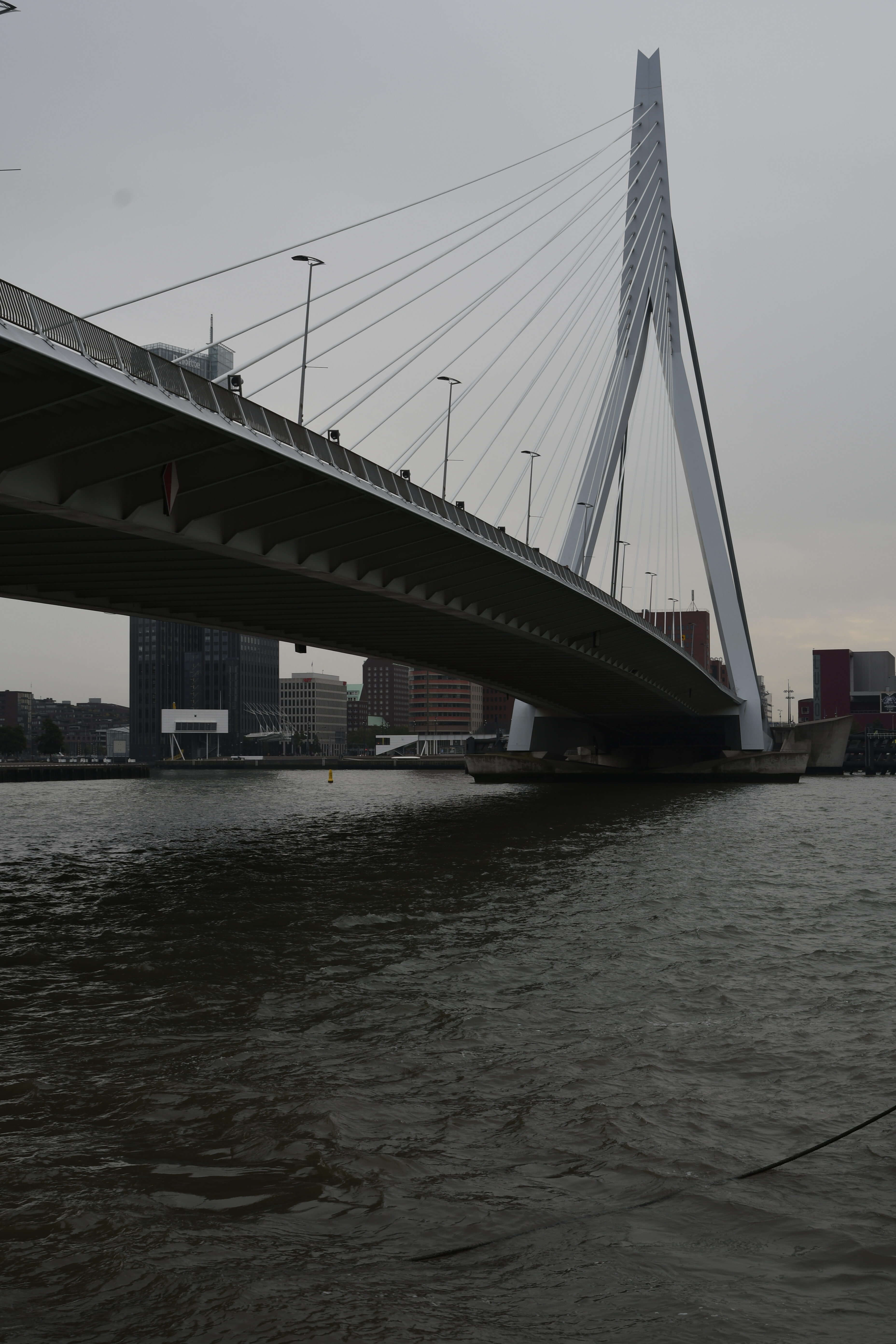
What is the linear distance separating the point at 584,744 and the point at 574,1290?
67305mm

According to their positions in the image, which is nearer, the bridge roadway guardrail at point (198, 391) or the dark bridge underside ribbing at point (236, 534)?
the bridge roadway guardrail at point (198, 391)

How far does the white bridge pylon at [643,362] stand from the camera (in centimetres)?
4709

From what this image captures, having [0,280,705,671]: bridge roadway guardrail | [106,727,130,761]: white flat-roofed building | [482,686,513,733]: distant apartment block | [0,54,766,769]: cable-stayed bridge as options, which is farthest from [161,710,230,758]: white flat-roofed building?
[0,280,705,671]: bridge roadway guardrail

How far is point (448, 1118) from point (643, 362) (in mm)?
47844

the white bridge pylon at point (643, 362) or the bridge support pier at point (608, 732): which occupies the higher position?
the white bridge pylon at point (643, 362)

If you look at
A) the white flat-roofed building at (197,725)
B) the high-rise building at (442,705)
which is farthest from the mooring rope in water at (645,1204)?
the high-rise building at (442,705)

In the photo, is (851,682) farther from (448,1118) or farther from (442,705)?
(448,1118)

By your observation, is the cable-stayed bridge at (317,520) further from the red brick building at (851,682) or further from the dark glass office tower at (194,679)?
the dark glass office tower at (194,679)

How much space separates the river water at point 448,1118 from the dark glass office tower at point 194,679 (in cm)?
16158

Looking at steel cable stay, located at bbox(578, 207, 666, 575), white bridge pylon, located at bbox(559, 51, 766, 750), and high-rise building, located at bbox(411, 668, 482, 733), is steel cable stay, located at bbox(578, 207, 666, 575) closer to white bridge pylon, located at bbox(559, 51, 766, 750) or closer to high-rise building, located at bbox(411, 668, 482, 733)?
white bridge pylon, located at bbox(559, 51, 766, 750)

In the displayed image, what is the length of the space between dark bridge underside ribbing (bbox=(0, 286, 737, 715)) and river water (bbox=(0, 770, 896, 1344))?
6821 mm

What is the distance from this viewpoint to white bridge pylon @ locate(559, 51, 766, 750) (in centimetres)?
4709

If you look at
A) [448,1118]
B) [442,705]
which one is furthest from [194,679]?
[448,1118]

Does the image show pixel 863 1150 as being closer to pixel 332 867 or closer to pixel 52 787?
pixel 332 867
